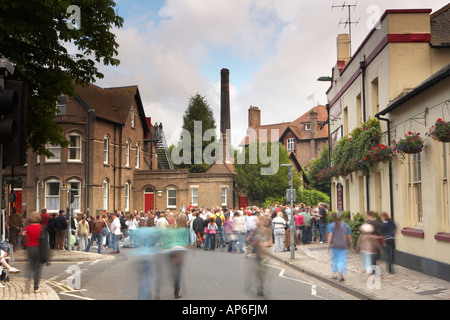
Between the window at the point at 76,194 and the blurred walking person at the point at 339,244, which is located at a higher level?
the window at the point at 76,194

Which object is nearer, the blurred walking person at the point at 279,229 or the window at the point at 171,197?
the blurred walking person at the point at 279,229

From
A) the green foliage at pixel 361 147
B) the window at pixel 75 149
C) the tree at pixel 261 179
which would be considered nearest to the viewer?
the green foliage at pixel 361 147

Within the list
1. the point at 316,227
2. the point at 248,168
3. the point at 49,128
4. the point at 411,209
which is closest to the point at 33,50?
the point at 49,128

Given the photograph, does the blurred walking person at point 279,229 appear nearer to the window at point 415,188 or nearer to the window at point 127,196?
the window at point 415,188

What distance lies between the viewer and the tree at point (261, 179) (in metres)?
49.6

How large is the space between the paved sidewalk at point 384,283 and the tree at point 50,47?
285 inches

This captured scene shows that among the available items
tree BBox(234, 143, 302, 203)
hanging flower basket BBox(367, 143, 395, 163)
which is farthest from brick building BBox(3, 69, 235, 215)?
hanging flower basket BBox(367, 143, 395, 163)

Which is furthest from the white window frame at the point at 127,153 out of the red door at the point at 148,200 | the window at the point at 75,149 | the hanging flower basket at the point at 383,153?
the hanging flower basket at the point at 383,153

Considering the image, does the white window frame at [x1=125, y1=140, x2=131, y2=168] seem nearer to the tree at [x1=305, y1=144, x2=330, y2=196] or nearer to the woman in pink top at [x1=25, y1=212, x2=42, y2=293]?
the tree at [x1=305, y1=144, x2=330, y2=196]

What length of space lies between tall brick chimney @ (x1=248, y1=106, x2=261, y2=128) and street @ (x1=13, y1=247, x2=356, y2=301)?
5965 cm

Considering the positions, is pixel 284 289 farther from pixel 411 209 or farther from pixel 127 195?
pixel 127 195

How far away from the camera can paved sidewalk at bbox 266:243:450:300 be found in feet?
33.3
